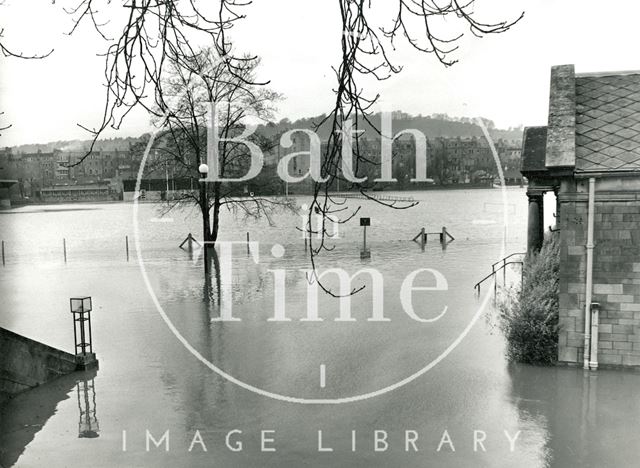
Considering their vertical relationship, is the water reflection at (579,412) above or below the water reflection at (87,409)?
above

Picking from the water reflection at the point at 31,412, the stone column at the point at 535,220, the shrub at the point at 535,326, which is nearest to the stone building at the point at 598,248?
the shrub at the point at 535,326

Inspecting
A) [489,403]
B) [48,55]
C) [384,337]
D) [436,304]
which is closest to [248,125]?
[436,304]

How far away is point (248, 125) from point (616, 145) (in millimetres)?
20366

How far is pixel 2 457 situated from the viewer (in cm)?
902

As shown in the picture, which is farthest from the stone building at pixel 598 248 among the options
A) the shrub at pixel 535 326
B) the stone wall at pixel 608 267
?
the shrub at pixel 535 326

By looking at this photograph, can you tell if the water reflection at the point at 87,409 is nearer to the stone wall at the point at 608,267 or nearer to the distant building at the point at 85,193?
the stone wall at the point at 608,267

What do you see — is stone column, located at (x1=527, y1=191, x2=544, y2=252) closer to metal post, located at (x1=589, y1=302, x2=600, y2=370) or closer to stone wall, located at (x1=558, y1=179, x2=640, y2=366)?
stone wall, located at (x1=558, y1=179, x2=640, y2=366)

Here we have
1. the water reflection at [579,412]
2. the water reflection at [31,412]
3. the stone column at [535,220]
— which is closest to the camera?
the water reflection at [579,412]

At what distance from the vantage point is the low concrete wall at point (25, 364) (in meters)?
11.0

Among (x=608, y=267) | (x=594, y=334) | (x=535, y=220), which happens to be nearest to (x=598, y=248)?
(x=608, y=267)

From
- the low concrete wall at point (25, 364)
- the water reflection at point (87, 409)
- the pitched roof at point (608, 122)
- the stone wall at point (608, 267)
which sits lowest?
the water reflection at point (87, 409)

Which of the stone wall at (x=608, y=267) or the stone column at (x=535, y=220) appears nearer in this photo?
the stone wall at (x=608, y=267)

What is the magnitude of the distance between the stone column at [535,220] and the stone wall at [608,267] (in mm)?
7677

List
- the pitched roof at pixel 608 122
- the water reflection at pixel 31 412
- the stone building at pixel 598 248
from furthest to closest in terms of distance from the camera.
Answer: the pitched roof at pixel 608 122 < the stone building at pixel 598 248 < the water reflection at pixel 31 412
